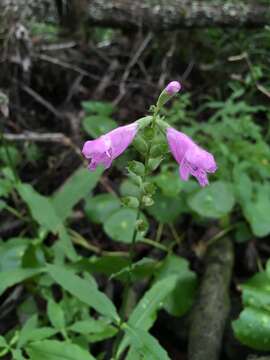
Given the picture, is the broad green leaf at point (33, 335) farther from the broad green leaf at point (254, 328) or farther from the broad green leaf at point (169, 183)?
the broad green leaf at point (169, 183)

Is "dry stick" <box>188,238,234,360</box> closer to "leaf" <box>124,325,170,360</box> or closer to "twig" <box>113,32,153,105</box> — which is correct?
"leaf" <box>124,325,170,360</box>

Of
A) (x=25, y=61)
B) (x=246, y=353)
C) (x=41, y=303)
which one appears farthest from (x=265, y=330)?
(x=25, y=61)

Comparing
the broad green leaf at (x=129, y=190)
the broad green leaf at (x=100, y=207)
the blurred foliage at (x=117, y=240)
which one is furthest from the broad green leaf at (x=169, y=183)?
the broad green leaf at (x=100, y=207)

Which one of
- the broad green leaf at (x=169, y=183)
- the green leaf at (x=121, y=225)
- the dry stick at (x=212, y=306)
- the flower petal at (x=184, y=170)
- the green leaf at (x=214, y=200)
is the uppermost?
the flower petal at (x=184, y=170)

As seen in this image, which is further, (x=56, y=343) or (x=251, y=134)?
(x=251, y=134)

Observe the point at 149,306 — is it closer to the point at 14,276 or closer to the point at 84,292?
the point at 84,292

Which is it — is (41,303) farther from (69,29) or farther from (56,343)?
(69,29)
